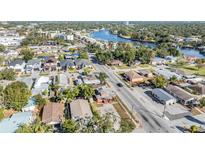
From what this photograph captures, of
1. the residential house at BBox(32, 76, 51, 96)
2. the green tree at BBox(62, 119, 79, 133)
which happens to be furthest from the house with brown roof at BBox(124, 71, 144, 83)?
the green tree at BBox(62, 119, 79, 133)

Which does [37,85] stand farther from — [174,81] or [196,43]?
[196,43]

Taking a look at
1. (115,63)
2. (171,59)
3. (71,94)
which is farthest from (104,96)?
(171,59)

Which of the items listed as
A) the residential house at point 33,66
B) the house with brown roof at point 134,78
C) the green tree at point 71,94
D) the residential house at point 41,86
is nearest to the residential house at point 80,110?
the green tree at point 71,94

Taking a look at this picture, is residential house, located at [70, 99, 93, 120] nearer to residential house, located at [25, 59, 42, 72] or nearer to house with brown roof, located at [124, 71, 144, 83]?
house with brown roof, located at [124, 71, 144, 83]

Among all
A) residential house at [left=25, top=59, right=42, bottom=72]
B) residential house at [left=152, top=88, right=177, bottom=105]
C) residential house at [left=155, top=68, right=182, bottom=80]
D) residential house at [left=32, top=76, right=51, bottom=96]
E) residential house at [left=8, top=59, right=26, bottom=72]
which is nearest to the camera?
residential house at [left=152, top=88, right=177, bottom=105]

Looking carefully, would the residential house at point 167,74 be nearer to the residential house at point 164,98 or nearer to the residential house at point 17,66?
the residential house at point 164,98

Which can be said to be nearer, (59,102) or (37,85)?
(59,102)

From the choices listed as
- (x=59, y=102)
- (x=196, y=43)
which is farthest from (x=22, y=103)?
(x=196, y=43)
